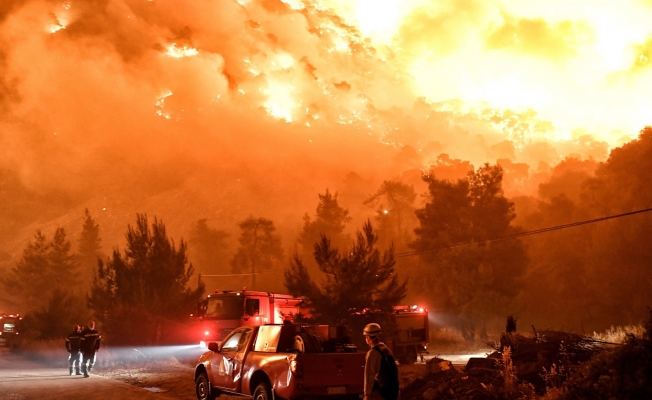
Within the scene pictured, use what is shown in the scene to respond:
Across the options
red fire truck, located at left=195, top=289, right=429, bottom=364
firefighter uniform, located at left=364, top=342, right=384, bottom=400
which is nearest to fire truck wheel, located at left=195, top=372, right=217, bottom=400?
red fire truck, located at left=195, top=289, right=429, bottom=364

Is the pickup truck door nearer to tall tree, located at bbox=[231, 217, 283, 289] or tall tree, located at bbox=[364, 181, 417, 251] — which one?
tall tree, located at bbox=[231, 217, 283, 289]

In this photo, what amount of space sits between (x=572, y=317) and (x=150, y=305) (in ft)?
111

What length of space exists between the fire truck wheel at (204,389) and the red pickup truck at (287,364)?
0.07 ft

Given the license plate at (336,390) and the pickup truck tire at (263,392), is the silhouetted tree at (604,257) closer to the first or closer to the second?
the license plate at (336,390)

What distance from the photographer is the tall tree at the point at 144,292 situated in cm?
3053

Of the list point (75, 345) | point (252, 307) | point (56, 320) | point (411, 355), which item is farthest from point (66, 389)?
point (56, 320)

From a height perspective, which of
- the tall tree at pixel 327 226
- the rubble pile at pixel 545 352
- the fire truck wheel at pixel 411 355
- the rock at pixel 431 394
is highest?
the tall tree at pixel 327 226

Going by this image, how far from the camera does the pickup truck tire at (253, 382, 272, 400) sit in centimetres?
1067

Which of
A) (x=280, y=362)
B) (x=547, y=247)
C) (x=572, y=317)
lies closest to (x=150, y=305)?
(x=280, y=362)

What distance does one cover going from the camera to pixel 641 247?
41531mm

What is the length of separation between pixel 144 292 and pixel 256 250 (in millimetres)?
50873

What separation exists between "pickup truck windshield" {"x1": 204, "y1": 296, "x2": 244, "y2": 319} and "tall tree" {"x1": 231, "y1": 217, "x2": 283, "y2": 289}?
57.9 meters

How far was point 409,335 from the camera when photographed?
23.3m

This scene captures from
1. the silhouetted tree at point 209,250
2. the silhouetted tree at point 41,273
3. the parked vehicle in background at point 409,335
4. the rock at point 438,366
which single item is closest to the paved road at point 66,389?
the rock at point 438,366
